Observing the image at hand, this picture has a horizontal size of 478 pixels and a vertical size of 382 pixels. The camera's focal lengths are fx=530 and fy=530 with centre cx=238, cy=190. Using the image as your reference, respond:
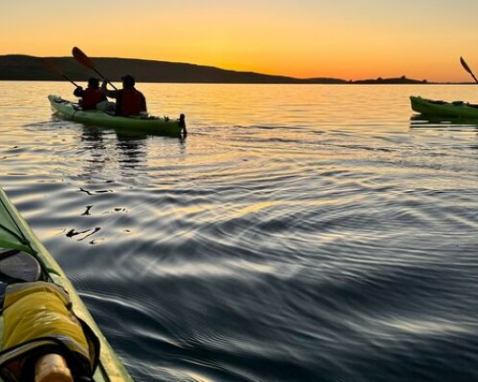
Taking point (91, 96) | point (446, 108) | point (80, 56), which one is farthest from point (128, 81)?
point (446, 108)

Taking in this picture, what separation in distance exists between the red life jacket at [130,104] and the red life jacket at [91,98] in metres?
1.80

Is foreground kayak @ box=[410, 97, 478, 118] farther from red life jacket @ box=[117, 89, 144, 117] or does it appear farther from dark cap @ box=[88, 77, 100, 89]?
dark cap @ box=[88, 77, 100, 89]

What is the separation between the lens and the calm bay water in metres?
3.52

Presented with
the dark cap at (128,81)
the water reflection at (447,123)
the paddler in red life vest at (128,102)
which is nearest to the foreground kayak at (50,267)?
the dark cap at (128,81)

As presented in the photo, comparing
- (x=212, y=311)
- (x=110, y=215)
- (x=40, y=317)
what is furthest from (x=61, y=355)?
(x=110, y=215)

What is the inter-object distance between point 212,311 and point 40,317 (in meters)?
2.33

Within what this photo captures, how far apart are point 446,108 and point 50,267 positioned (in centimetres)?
2435

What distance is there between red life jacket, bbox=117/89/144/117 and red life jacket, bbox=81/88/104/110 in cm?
180

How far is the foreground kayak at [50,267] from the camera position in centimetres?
240

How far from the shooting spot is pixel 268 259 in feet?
17.7

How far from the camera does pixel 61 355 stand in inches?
70.5

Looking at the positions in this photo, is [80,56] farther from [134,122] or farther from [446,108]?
[446,108]

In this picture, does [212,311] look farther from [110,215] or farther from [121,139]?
[121,139]

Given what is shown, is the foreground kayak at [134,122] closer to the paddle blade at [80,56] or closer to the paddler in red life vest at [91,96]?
the paddler in red life vest at [91,96]
